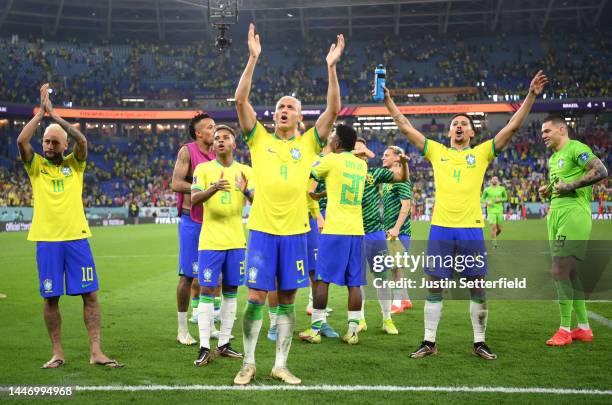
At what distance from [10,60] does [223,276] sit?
5542 cm

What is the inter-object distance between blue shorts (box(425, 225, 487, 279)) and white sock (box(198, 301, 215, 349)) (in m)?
2.48

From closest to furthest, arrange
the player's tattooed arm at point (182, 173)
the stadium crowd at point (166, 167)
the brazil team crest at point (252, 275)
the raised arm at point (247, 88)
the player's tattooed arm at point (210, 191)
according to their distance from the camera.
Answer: the raised arm at point (247, 88) → the brazil team crest at point (252, 275) → the player's tattooed arm at point (210, 191) → the player's tattooed arm at point (182, 173) → the stadium crowd at point (166, 167)

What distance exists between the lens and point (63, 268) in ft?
20.1

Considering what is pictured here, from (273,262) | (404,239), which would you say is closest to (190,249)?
(273,262)

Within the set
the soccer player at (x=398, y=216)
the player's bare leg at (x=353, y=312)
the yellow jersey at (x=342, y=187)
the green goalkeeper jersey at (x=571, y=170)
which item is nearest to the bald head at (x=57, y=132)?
the yellow jersey at (x=342, y=187)

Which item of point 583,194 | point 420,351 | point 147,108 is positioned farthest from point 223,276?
point 147,108

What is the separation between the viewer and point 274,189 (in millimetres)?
5562

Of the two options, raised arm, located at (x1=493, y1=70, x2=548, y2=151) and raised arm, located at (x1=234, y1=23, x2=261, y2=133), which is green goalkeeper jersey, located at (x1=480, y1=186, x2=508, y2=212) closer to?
raised arm, located at (x1=493, y1=70, x2=548, y2=151)

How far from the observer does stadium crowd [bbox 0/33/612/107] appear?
53.7 metres

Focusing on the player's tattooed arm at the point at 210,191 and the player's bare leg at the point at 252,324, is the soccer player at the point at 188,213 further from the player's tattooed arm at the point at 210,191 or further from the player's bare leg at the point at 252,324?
the player's bare leg at the point at 252,324

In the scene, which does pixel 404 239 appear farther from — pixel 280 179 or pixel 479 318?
pixel 280 179

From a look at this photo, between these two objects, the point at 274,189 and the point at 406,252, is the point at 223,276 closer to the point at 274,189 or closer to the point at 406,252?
the point at 274,189

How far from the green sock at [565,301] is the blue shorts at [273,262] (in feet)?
12.0

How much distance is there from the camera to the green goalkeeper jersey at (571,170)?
7.46m
